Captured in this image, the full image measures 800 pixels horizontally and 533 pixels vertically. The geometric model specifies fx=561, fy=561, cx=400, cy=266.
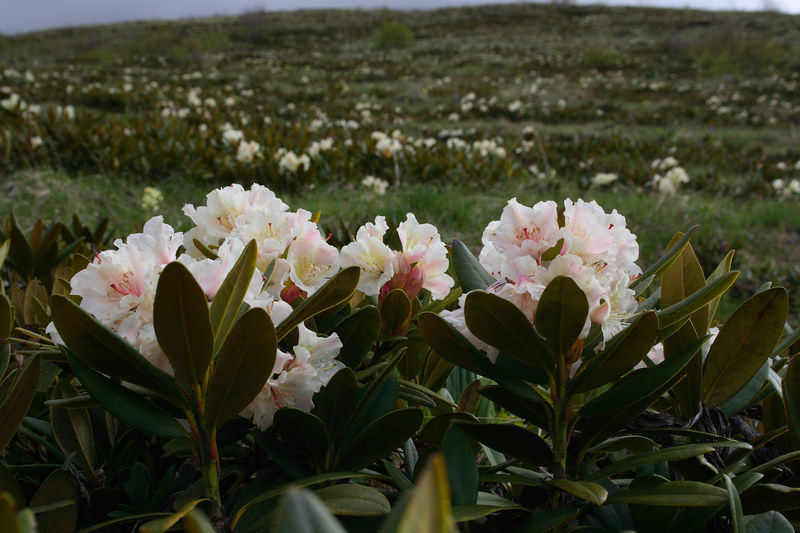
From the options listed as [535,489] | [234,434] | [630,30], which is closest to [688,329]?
[535,489]

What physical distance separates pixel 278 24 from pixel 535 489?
4213 cm

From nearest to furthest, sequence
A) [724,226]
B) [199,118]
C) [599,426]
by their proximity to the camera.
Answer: [599,426] < [724,226] < [199,118]

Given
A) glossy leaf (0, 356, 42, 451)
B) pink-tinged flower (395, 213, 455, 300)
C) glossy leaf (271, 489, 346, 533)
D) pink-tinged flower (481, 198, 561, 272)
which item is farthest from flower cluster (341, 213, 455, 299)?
glossy leaf (271, 489, 346, 533)

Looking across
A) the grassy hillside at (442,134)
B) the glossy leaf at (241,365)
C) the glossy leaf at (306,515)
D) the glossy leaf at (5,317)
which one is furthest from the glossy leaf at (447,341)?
the grassy hillside at (442,134)

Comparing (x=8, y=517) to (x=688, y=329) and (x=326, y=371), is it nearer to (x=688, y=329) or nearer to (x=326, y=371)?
(x=326, y=371)

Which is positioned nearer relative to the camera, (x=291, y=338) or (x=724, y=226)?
(x=291, y=338)

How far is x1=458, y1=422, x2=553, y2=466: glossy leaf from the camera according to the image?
792 millimetres

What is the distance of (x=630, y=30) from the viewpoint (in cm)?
3300

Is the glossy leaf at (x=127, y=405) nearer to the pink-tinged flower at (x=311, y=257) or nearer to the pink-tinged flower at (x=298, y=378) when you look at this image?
the pink-tinged flower at (x=298, y=378)

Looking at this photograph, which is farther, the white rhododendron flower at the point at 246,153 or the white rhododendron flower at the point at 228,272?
the white rhododendron flower at the point at 246,153

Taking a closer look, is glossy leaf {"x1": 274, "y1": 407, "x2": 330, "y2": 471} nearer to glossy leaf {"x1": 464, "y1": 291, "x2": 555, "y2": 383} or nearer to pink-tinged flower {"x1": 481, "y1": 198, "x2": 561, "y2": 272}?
glossy leaf {"x1": 464, "y1": 291, "x2": 555, "y2": 383}

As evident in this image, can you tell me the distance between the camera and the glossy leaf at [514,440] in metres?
0.79

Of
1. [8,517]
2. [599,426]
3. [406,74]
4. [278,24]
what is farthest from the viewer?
[278,24]

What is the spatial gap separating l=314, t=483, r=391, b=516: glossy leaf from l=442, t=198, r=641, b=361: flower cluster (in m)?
0.26
